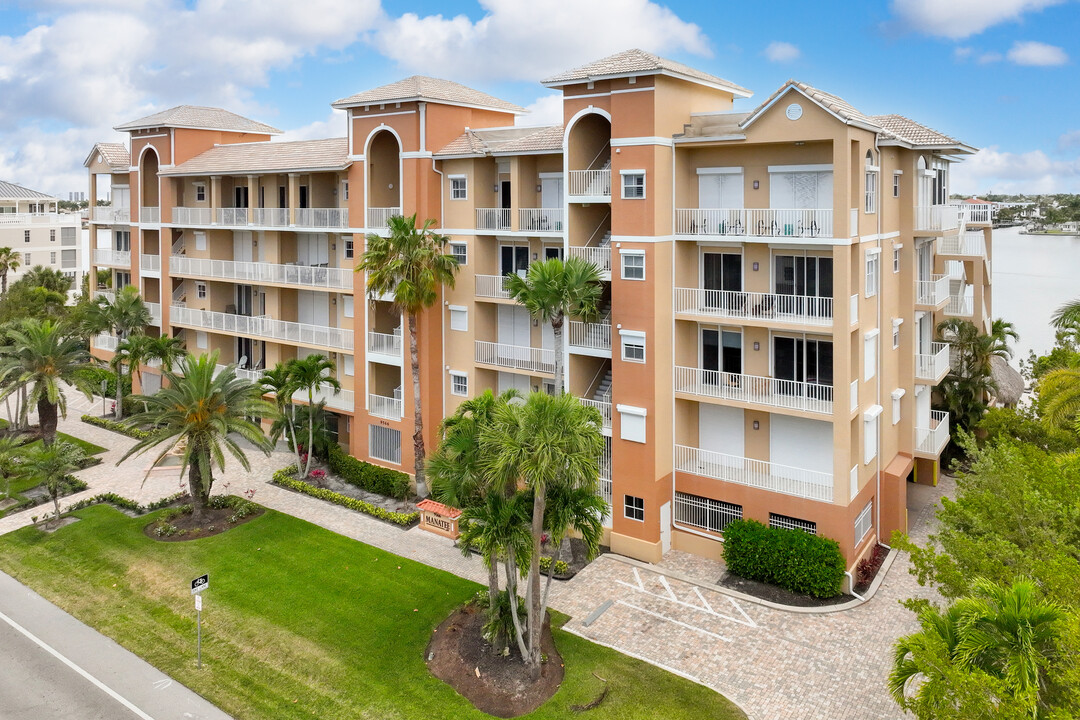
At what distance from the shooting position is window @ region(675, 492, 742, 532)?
27.0 metres

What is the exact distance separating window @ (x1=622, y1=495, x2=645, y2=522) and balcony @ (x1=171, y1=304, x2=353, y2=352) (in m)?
15.0

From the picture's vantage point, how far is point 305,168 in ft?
118

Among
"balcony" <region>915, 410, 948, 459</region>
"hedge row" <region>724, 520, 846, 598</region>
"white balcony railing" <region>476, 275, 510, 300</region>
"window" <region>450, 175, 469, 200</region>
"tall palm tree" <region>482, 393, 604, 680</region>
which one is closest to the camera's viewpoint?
"tall palm tree" <region>482, 393, 604, 680</region>

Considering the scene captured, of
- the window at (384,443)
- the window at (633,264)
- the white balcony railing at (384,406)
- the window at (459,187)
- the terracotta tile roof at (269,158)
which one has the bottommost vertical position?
the window at (384,443)

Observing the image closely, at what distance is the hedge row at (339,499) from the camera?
30.3m

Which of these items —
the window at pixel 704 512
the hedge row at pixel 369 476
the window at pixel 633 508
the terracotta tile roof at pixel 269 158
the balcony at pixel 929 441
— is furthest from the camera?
the terracotta tile roof at pixel 269 158

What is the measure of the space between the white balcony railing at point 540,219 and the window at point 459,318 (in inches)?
165

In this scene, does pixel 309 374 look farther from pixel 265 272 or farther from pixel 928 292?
pixel 928 292

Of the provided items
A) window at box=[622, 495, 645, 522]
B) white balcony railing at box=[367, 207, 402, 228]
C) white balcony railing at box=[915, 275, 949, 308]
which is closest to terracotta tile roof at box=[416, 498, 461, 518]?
window at box=[622, 495, 645, 522]

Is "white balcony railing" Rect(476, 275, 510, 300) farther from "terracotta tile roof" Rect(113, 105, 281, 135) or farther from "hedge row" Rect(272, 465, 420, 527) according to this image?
"terracotta tile roof" Rect(113, 105, 281, 135)

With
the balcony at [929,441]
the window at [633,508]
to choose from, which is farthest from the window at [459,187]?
the balcony at [929,441]

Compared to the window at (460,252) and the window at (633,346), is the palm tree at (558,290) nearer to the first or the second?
the window at (633,346)

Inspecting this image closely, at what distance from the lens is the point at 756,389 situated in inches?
1032

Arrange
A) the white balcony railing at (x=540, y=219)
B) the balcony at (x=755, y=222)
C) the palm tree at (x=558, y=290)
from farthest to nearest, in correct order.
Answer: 1. the white balcony railing at (x=540, y=219)
2. the palm tree at (x=558, y=290)
3. the balcony at (x=755, y=222)
